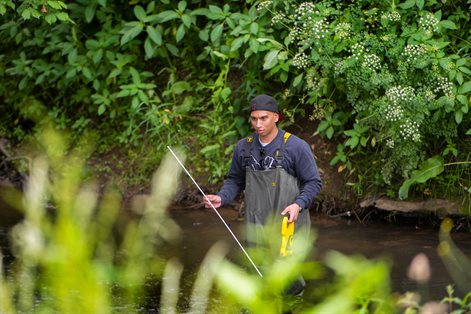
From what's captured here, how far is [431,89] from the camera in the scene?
833cm

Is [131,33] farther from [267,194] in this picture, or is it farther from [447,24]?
[267,194]

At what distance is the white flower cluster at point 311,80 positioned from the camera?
28.8 feet

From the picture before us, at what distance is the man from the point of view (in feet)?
20.5

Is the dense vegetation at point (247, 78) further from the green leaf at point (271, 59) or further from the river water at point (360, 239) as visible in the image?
the river water at point (360, 239)

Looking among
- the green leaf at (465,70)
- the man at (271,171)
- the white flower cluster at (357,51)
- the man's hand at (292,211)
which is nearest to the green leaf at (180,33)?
the white flower cluster at (357,51)

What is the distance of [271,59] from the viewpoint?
897cm

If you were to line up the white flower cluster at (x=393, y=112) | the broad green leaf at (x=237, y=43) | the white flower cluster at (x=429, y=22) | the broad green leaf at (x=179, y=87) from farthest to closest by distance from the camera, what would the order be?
1. the broad green leaf at (x=179, y=87)
2. the broad green leaf at (x=237, y=43)
3. the white flower cluster at (x=429, y=22)
4. the white flower cluster at (x=393, y=112)

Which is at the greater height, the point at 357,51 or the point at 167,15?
the point at 167,15

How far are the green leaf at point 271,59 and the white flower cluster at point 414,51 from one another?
4.27 feet

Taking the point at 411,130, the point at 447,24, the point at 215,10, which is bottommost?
the point at 411,130

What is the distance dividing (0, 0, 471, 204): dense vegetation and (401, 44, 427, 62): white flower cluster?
19 millimetres

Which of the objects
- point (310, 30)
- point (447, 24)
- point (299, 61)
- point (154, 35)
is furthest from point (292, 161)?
point (154, 35)

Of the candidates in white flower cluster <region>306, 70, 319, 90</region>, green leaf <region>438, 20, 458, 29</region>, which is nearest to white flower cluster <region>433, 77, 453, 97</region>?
green leaf <region>438, 20, 458, 29</region>

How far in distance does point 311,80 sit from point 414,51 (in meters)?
1.09
